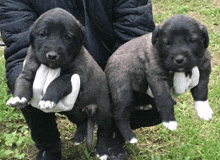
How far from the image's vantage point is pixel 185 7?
27.8 ft

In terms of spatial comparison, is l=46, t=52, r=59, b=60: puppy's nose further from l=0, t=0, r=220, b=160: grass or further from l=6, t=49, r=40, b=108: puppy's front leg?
l=0, t=0, r=220, b=160: grass

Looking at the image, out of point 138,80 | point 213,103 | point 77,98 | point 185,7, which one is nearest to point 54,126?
point 77,98

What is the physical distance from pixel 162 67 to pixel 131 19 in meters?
1.07

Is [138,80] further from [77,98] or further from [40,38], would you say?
[40,38]

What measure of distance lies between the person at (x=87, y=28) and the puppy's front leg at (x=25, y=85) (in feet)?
1.72

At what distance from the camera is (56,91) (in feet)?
8.73

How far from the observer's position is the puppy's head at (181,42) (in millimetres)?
2568

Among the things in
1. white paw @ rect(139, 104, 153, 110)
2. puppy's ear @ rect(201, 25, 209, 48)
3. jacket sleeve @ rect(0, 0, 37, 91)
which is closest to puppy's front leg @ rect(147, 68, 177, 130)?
puppy's ear @ rect(201, 25, 209, 48)

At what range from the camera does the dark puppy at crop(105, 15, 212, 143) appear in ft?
8.50

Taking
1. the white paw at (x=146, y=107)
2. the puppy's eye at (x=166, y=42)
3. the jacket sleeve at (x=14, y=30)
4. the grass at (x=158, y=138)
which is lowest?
the grass at (x=158, y=138)

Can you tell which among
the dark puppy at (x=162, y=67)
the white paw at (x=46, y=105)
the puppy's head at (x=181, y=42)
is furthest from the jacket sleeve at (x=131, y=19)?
the white paw at (x=46, y=105)

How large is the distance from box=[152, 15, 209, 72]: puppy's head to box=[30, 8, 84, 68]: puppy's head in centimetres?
79

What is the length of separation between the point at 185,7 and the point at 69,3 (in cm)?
561

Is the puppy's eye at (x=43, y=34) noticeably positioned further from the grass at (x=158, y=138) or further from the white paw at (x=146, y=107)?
the grass at (x=158, y=138)
